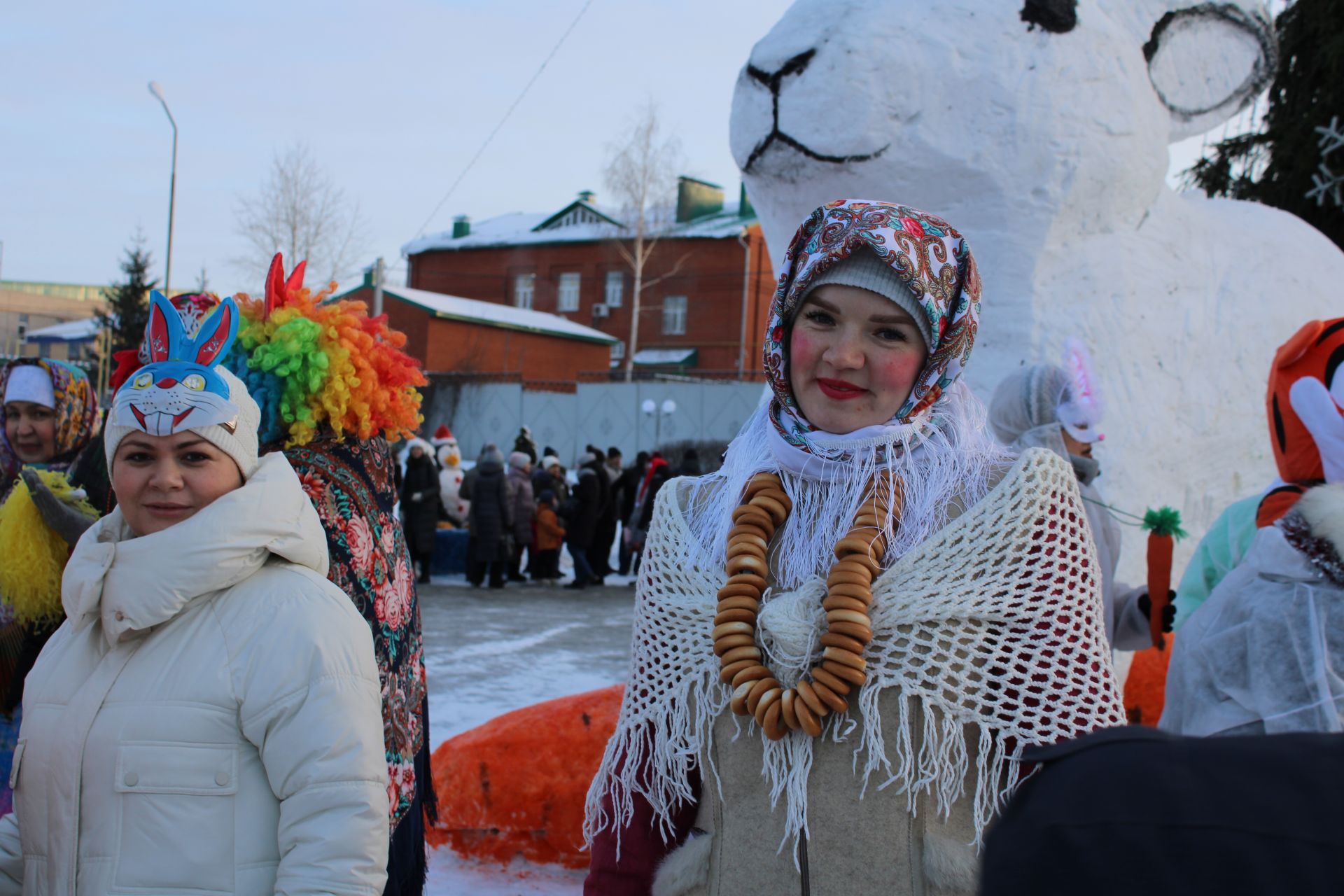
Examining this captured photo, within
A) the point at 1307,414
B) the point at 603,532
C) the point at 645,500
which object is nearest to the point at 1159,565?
the point at 1307,414

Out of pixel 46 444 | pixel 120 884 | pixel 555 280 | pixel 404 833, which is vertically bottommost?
pixel 404 833

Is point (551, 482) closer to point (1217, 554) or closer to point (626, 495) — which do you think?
point (626, 495)

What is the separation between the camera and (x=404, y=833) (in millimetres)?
2527

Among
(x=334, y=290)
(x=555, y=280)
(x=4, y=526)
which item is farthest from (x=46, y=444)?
(x=555, y=280)

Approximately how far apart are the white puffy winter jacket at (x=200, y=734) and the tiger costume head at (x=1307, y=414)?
73.9 inches

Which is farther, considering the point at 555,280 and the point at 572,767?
the point at 555,280

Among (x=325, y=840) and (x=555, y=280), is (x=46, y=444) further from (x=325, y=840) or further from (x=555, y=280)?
(x=555, y=280)

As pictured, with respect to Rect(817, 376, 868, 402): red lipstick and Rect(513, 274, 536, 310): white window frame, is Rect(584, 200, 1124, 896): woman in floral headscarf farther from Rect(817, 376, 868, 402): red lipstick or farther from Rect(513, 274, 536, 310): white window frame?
Rect(513, 274, 536, 310): white window frame

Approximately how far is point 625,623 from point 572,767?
4.93m

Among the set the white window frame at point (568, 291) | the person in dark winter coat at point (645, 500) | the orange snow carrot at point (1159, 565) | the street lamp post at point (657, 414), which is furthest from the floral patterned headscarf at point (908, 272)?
the white window frame at point (568, 291)

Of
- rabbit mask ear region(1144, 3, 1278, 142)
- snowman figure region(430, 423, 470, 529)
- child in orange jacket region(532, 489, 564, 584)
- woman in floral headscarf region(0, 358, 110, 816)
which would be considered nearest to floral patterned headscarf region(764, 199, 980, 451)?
woman in floral headscarf region(0, 358, 110, 816)

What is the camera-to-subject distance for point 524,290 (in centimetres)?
3550

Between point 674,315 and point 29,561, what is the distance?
29.4 meters

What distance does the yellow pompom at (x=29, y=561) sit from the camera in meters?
2.78
